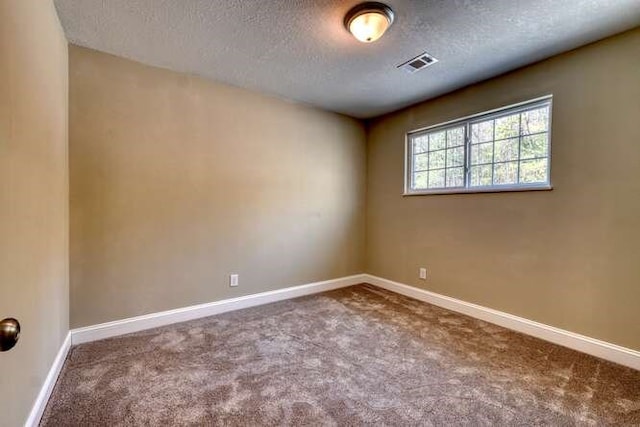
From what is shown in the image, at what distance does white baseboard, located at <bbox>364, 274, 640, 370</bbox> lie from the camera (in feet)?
7.09

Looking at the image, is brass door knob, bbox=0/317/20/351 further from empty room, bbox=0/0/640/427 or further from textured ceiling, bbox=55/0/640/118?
textured ceiling, bbox=55/0/640/118

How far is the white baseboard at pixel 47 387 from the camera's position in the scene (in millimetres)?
1493

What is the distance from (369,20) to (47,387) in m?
3.02

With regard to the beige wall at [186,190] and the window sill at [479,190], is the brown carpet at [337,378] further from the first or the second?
the window sill at [479,190]

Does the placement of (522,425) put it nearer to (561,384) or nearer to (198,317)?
(561,384)

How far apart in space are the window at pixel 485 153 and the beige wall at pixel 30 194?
3.46 m

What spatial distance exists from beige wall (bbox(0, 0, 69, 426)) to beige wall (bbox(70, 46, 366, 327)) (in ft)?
0.97

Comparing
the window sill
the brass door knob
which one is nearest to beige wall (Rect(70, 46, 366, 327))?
the window sill

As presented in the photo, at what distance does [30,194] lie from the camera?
1505 millimetres

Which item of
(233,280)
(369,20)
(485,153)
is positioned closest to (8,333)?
(369,20)

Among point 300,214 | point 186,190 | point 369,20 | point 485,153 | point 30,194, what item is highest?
point 369,20

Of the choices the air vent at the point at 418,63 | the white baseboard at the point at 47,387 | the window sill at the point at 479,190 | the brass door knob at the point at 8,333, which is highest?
the air vent at the point at 418,63

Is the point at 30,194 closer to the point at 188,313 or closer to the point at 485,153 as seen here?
the point at 188,313

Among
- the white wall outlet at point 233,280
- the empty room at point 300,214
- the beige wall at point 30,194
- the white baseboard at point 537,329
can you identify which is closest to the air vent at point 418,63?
the empty room at point 300,214
